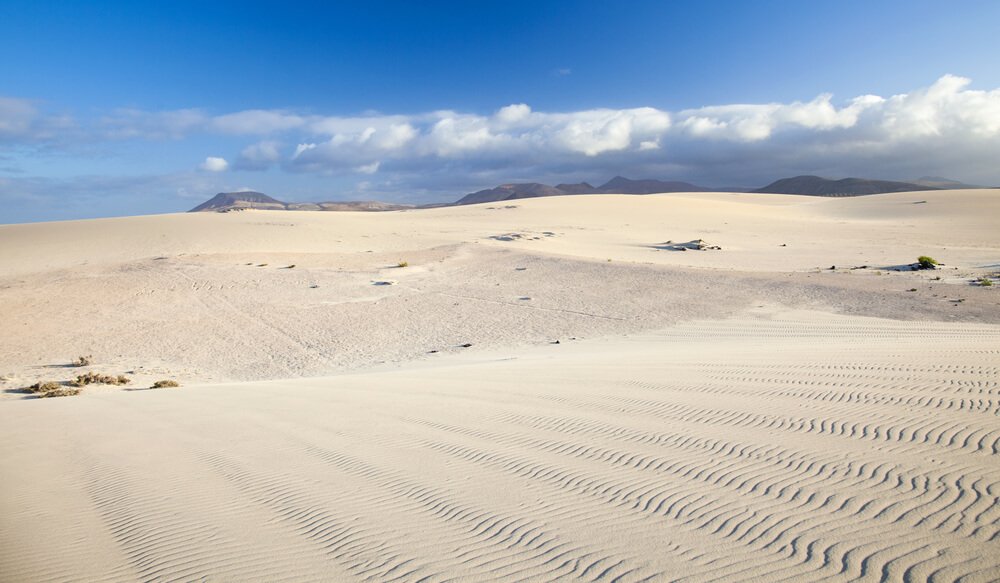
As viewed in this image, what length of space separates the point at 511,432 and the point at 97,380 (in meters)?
11.0

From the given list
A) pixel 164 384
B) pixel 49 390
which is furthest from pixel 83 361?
pixel 164 384

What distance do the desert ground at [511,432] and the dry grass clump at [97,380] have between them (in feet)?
0.90

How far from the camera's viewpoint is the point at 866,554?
3744mm

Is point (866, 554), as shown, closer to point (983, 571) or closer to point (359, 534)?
point (983, 571)

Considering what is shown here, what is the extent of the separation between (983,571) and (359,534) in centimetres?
424

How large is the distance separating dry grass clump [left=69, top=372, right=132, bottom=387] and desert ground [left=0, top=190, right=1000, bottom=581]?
274mm

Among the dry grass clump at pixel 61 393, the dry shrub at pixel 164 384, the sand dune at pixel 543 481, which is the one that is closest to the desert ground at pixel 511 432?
the sand dune at pixel 543 481

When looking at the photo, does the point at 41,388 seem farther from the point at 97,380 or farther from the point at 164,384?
the point at 164,384

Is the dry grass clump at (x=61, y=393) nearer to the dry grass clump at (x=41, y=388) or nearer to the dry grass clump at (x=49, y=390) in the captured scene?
the dry grass clump at (x=49, y=390)

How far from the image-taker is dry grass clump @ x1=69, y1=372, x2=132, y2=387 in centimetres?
1250

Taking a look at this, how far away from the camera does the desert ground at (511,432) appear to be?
4066mm

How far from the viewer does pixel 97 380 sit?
12.7 m

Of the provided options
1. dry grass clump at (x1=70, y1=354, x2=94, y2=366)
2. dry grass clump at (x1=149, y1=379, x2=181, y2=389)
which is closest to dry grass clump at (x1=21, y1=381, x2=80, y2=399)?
dry grass clump at (x1=149, y1=379, x2=181, y2=389)

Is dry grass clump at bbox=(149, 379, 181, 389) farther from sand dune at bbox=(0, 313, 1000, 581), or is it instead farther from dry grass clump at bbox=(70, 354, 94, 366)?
dry grass clump at bbox=(70, 354, 94, 366)
